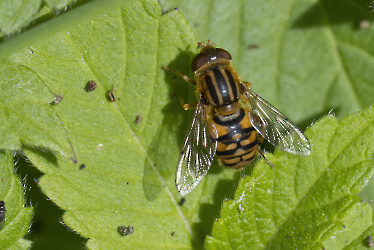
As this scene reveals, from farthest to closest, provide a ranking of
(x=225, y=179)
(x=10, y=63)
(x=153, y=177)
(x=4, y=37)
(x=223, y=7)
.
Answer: (x=223, y=7)
(x=225, y=179)
(x=153, y=177)
(x=4, y=37)
(x=10, y=63)

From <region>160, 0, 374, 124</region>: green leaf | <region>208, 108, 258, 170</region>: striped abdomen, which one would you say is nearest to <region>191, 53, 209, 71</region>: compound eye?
<region>208, 108, 258, 170</region>: striped abdomen

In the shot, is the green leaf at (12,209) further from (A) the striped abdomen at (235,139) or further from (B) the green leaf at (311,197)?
(A) the striped abdomen at (235,139)

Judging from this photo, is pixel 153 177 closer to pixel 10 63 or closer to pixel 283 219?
pixel 283 219

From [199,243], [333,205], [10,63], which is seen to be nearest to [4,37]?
[10,63]

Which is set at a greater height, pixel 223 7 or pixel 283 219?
pixel 223 7

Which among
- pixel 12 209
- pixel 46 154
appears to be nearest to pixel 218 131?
pixel 46 154

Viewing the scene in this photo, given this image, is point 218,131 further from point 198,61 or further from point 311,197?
point 311,197

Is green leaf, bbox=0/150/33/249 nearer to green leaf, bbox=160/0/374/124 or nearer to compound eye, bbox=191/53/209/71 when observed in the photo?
compound eye, bbox=191/53/209/71
